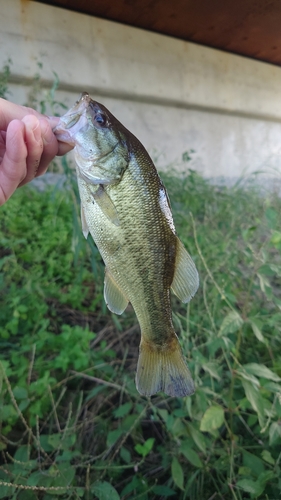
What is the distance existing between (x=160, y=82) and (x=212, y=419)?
4290mm

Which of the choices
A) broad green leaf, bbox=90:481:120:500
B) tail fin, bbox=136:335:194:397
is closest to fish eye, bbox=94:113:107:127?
tail fin, bbox=136:335:194:397

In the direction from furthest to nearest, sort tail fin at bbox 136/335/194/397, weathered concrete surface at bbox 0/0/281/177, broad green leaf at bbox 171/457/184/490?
weathered concrete surface at bbox 0/0/281/177, broad green leaf at bbox 171/457/184/490, tail fin at bbox 136/335/194/397

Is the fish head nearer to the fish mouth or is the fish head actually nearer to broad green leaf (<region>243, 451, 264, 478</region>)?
the fish mouth

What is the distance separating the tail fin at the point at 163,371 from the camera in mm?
1065

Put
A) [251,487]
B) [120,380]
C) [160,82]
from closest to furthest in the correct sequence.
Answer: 1. [251,487]
2. [120,380]
3. [160,82]

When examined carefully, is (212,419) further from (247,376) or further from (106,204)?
(106,204)

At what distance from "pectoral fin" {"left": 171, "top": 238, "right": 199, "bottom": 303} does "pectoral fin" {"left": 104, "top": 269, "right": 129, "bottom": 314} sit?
170mm

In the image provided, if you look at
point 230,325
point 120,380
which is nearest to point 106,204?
point 230,325

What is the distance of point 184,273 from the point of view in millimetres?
1089

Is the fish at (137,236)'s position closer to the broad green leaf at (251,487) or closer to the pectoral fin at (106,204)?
the pectoral fin at (106,204)

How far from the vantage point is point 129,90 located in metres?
4.47

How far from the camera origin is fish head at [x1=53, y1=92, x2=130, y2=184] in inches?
43.7

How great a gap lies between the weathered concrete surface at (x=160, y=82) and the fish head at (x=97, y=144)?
3059mm

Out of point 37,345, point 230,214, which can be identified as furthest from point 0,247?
point 230,214
